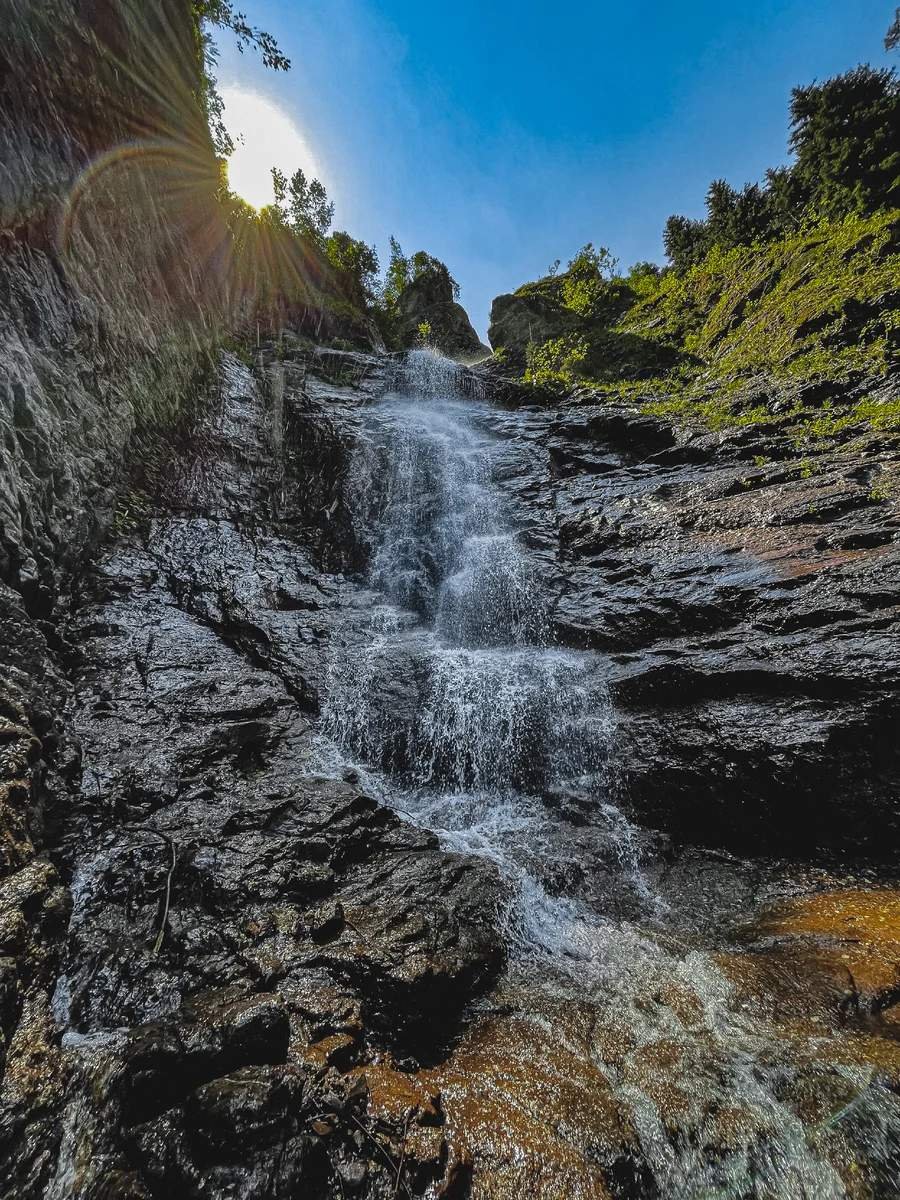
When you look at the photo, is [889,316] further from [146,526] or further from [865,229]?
[146,526]

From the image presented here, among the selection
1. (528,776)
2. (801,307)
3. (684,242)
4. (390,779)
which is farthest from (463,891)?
(684,242)

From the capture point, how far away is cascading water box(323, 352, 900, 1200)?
108 inches

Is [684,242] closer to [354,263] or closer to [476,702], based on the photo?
[354,263]

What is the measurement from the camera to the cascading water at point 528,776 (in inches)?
108

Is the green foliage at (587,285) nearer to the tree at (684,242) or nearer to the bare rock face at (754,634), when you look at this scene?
the tree at (684,242)

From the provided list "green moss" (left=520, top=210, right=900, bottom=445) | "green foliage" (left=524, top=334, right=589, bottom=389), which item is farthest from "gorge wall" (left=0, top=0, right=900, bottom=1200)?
"green foliage" (left=524, top=334, right=589, bottom=389)

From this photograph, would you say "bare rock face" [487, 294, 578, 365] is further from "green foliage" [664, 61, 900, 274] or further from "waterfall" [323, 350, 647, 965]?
"waterfall" [323, 350, 647, 965]

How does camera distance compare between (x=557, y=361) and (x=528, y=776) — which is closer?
(x=528, y=776)

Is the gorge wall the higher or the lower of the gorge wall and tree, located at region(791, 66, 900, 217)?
the lower

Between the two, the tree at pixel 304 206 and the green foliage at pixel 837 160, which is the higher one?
the tree at pixel 304 206

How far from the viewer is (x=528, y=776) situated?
721 cm

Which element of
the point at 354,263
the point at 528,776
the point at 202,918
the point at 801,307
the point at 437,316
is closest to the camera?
the point at 202,918

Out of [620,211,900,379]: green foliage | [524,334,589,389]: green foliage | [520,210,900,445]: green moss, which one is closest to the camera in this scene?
[520,210,900,445]: green moss

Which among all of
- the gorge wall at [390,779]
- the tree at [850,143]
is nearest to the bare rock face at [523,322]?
the tree at [850,143]
